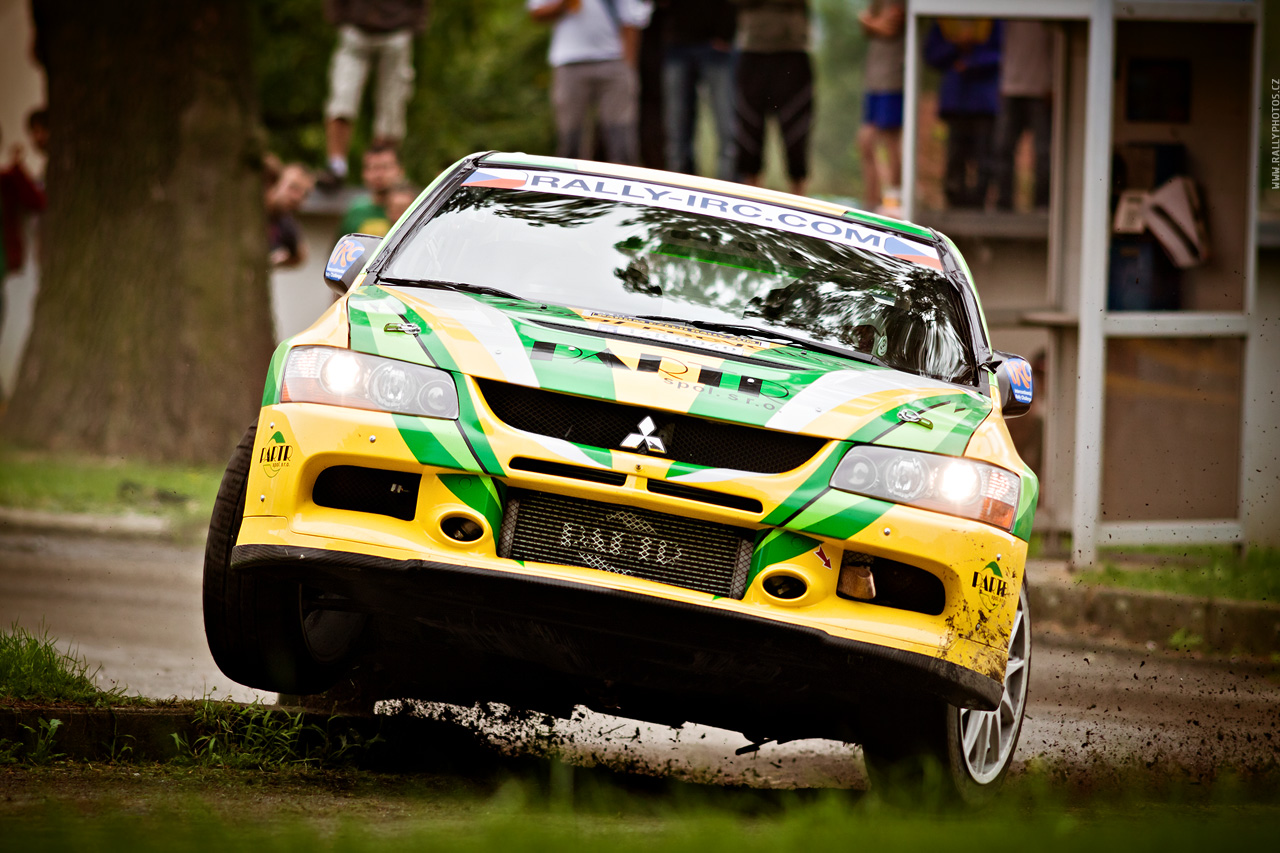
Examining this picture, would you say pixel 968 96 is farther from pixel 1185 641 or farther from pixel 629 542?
pixel 629 542

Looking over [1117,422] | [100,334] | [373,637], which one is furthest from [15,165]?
[373,637]

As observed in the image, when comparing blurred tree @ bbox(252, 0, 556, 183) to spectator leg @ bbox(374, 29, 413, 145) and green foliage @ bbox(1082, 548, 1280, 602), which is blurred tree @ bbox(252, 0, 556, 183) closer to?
spectator leg @ bbox(374, 29, 413, 145)

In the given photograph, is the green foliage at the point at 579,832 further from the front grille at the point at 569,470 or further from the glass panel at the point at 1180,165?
the glass panel at the point at 1180,165

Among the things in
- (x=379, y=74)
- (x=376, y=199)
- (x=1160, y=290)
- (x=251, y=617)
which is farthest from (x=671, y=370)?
(x=379, y=74)

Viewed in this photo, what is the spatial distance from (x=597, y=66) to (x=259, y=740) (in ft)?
29.2

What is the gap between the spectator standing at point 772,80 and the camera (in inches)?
500

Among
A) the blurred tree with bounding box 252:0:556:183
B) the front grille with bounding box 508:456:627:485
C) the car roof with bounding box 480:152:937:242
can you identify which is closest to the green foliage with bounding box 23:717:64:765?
the front grille with bounding box 508:456:627:485

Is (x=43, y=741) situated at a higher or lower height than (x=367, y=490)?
lower

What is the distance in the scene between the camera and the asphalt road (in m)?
6.28

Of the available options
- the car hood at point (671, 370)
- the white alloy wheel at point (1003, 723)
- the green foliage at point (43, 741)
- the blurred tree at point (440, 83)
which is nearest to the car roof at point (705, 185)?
the car hood at point (671, 370)

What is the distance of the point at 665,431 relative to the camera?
453cm

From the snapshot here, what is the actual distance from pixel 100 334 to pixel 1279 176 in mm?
8450

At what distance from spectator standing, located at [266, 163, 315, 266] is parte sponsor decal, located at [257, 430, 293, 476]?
1051cm

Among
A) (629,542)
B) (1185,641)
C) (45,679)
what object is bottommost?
(1185,641)
